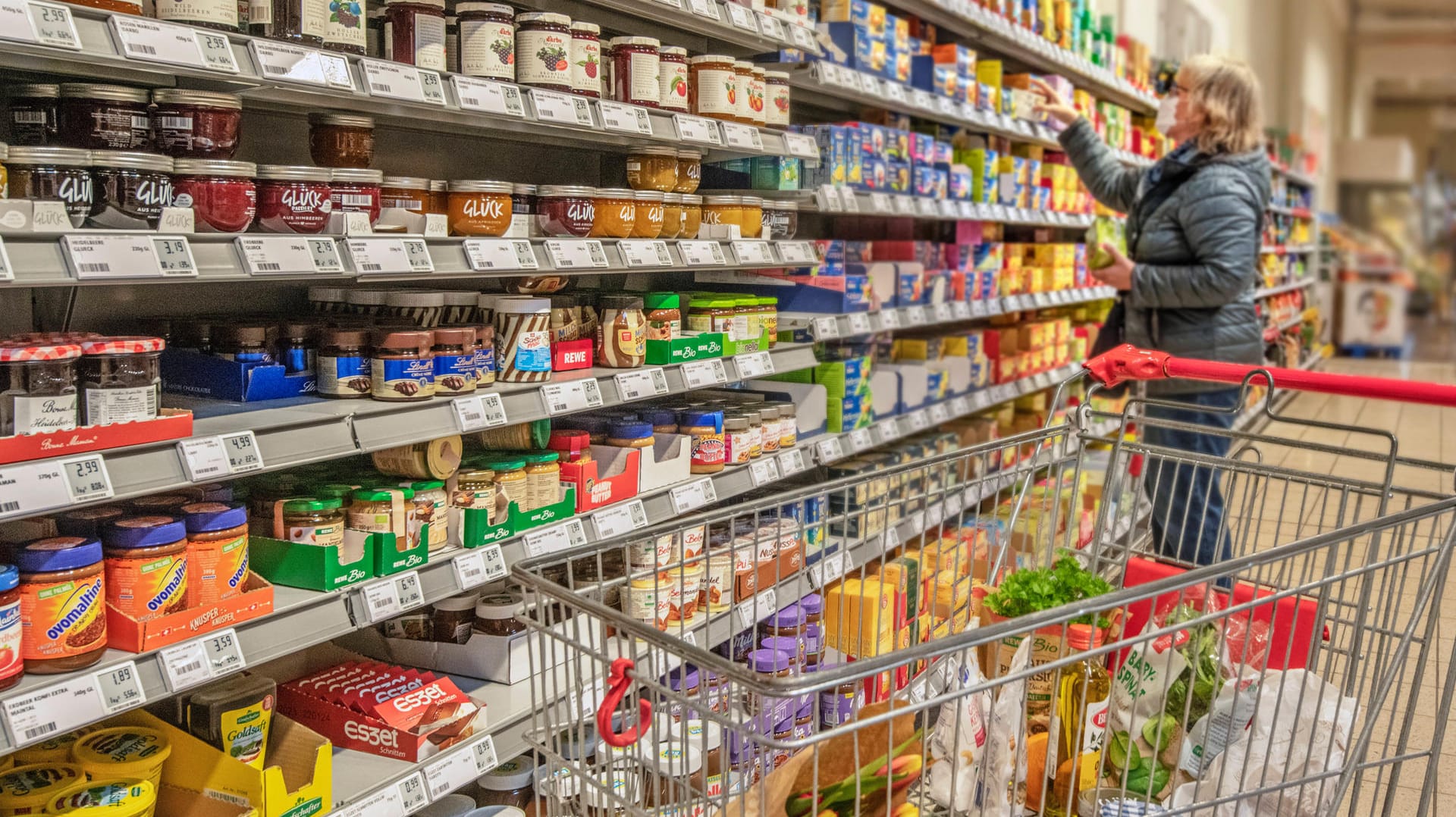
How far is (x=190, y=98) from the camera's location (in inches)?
70.4

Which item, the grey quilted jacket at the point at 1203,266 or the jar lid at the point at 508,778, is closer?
the jar lid at the point at 508,778

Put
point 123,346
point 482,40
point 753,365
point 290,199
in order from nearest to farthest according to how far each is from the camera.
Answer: point 123,346 → point 290,199 → point 482,40 → point 753,365

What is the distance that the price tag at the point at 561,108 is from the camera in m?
2.28

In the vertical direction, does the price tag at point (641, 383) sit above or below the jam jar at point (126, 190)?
below

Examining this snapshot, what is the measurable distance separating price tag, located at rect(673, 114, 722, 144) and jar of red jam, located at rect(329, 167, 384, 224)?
0.82 metres

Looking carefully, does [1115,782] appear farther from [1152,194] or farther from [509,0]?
[1152,194]

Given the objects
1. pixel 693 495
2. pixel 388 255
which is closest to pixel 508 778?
pixel 693 495

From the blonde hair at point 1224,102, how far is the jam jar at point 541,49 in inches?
93.2

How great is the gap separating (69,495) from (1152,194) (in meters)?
3.42

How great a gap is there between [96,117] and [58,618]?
70cm

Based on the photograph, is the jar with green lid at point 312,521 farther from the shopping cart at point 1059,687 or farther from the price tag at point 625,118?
the price tag at point 625,118

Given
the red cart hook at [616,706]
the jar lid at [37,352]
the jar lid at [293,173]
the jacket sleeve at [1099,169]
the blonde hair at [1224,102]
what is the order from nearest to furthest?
1. the red cart hook at [616,706]
2. the jar lid at [37,352]
3. the jar lid at [293,173]
4. the blonde hair at [1224,102]
5. the jacket sleeve at [1099,169]

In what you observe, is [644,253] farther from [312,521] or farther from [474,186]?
[312,521]

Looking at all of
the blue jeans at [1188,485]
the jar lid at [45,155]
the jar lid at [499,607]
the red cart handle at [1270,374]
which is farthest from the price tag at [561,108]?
the blue jeans at [1188,485]
